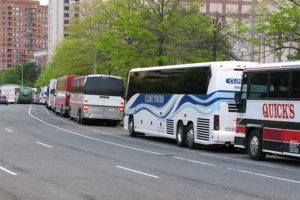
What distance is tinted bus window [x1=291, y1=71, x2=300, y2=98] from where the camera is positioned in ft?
62.1

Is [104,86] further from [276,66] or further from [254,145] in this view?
[276,66]

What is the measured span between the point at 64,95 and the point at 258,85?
35179 mm

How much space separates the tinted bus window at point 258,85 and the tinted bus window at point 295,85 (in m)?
1.61

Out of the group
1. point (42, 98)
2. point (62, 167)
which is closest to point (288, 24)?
point (62, 167)

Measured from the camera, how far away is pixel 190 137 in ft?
85.0

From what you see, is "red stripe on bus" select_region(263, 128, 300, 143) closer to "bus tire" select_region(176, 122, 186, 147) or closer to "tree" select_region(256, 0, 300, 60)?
"bus tire" select_region(176, 122, 186, 147)

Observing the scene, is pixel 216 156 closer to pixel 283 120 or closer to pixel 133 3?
pixel 283 120

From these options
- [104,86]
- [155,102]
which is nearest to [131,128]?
[155,102]

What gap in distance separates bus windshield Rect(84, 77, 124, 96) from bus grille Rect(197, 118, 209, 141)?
16.8 meters

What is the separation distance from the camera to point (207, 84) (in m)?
24.6

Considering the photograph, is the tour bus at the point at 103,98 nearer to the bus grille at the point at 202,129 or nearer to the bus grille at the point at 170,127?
the bus grille at the point at 170,127

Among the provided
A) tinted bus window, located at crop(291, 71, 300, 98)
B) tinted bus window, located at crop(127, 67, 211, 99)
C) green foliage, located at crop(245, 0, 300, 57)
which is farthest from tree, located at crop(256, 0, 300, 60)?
tinted bus window, located at crop(291, 71, 300, 98)

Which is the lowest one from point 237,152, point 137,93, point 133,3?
point 237,152

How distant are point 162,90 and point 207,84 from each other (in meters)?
4.88
